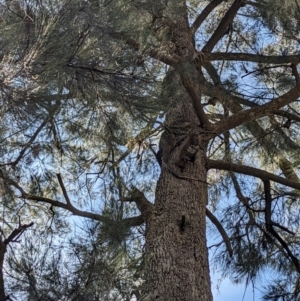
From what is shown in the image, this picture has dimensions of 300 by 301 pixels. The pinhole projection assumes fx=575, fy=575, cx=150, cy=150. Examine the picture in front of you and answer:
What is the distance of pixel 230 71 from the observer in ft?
12.3

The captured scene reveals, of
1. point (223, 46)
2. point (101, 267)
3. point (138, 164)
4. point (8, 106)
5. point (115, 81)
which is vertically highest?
point (223, 46)

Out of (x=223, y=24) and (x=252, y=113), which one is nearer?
(x=252, y=113)

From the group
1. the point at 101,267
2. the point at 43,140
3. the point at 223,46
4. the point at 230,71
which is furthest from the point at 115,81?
the point at 223,46

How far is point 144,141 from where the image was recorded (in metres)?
3.13

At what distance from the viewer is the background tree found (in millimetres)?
1970

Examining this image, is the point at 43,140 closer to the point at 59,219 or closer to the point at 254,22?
the point at 59,219

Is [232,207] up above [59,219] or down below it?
above

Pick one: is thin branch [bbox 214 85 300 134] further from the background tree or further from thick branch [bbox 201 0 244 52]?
thick branch [bbox 201 0 244 52]

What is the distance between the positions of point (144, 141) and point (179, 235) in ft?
2.28

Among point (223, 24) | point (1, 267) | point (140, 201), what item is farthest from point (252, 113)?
point (1, 267)

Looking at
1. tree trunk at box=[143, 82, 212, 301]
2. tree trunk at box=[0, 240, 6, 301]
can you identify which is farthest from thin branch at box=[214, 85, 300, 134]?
tree trunk at box=[0, 240, 6, 301]

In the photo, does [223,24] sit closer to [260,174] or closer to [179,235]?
[260,174]

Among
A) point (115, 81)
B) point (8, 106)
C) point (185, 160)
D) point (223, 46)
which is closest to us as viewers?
point (8, 106)

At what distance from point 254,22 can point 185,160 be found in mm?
1184
